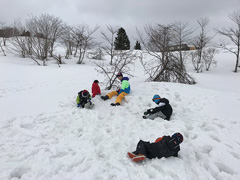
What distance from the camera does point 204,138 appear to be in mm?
2869

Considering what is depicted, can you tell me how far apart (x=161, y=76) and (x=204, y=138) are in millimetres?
6062

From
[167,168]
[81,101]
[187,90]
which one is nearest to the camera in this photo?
[167,168]

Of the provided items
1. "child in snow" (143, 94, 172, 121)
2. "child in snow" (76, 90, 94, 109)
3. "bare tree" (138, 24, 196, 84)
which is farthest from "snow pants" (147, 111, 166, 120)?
"bare tree" (138, 24, 196, 84)

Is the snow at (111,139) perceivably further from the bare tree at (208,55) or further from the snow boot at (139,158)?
the bare tree at (208,55)

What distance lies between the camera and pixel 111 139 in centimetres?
298

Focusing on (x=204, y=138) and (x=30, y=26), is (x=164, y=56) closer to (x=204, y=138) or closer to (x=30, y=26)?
(x=204, y=138)

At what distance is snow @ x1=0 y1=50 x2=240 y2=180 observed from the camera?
211 centimetres

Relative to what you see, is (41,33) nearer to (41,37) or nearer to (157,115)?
(41,37)

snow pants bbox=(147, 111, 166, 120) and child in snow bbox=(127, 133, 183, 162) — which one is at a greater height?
snow pants bbox=(147, 111, 166, 120)

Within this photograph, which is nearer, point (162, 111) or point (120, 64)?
point (162, 111)

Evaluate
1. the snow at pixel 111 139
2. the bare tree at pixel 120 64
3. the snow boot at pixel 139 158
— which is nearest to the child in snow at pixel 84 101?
the snow at pixel 111 139

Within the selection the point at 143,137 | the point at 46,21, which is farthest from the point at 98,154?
the point at 46,21

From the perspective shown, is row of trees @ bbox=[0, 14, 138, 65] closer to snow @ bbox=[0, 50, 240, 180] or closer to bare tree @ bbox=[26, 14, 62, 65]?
bare tree @ bbox=[26, 14, 62, 65]

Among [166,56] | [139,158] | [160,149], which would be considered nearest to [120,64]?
[166,56]
